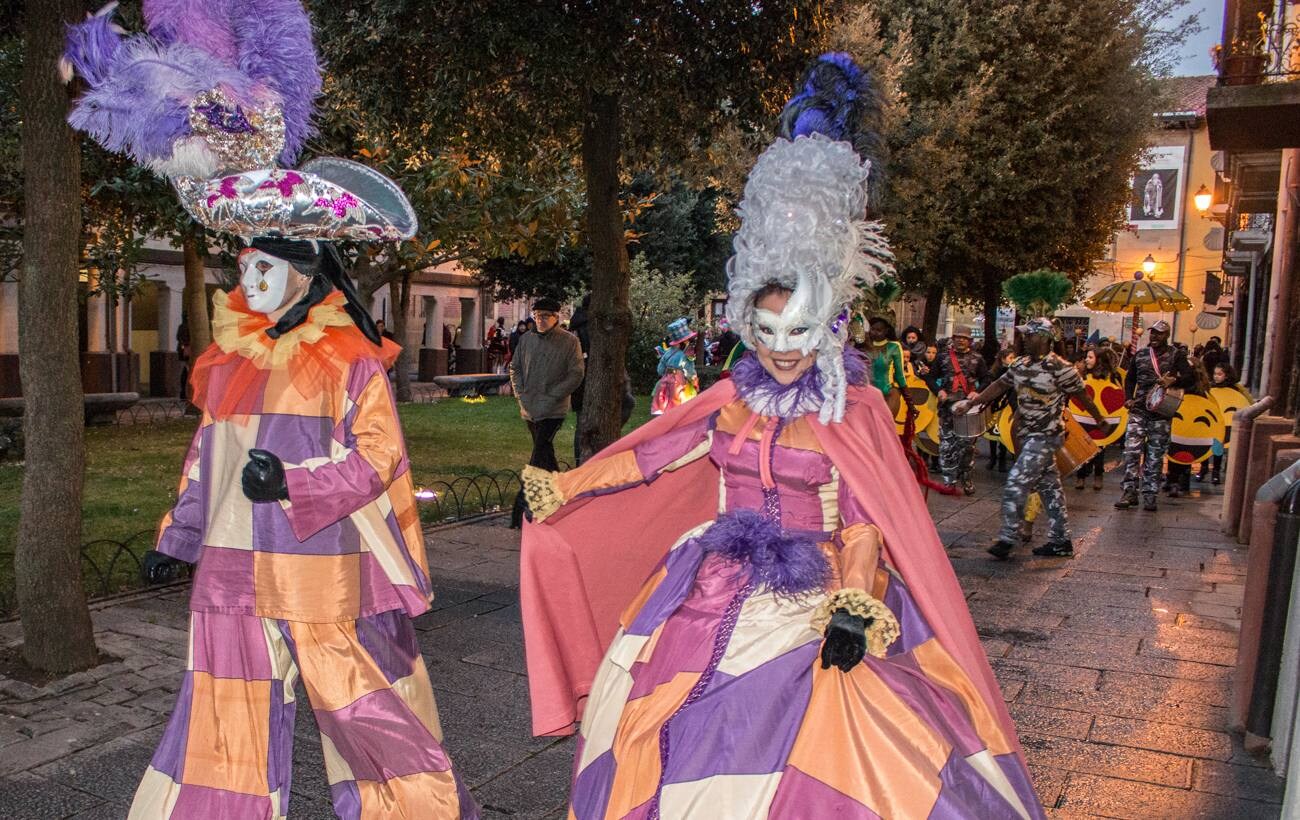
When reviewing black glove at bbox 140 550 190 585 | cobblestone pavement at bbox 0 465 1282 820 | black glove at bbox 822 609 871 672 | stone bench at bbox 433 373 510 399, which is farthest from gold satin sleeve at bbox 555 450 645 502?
stone bench at bbox 433 373 510 399

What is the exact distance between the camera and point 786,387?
3.17 metres

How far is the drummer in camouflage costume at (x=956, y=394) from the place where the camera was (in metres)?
12.4

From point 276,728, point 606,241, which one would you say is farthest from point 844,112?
point 606,241

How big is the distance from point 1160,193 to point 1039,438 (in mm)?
38151

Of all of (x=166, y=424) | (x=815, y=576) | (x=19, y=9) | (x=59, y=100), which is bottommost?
(x=166, y=424)

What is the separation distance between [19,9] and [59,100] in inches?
A: 32.9

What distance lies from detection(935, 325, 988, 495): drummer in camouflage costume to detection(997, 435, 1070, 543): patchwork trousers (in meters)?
2.66

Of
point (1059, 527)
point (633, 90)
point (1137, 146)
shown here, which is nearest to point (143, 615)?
point (633, 90)

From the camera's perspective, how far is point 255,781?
3.11 meters

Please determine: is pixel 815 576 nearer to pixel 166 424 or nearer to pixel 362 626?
pixel 362 626

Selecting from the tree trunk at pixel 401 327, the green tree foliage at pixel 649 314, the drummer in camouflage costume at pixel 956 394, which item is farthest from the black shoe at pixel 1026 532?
the tree trunk at pixel 401 327

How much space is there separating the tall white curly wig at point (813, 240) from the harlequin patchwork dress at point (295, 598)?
3.81 ft

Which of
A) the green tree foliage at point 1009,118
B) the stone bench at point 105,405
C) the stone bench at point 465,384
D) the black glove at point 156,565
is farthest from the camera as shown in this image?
the stone bench at point 465,384

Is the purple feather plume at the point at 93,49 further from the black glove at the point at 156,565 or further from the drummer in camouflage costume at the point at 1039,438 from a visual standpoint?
the drummer in camouflage costume at the point at 1039,438
